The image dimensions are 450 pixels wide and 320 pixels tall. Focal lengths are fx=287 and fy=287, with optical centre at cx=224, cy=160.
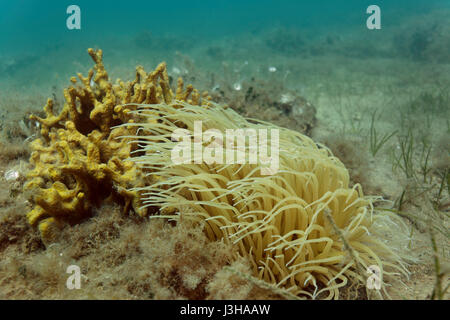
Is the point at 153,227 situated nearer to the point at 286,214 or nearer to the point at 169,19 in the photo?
the point at 286,214

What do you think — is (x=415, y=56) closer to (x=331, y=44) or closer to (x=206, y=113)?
(x=331, y=44)

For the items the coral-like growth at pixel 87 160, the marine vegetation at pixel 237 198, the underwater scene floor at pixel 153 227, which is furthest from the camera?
the coral-like growth at pixel 87 160

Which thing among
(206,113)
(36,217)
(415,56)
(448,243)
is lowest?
(448,243)

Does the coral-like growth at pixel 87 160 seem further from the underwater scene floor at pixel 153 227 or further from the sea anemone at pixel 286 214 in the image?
the sea anemone at pixel 286 214

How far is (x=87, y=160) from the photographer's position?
235cm

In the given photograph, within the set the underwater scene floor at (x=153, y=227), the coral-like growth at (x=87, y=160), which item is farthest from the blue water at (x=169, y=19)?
the coral-like growth at (x=87, y=160)

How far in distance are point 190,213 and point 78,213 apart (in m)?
0.95

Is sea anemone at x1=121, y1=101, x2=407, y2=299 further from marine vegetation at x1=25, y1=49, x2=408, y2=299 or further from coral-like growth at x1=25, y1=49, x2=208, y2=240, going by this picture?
coral-like growth at x1=25, y1=49, x2=208, y2=240

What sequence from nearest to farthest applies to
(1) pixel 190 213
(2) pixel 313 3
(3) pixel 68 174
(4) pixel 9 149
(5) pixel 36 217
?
(1) pixel 190 213 < (5) pixel 36 217 < (3) pixel 68 174 < (4) pixel 9 149 < (2) pixel 313 3

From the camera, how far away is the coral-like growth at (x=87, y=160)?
2.24m

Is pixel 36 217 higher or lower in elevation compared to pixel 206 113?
lower

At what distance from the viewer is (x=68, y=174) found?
2.43 m

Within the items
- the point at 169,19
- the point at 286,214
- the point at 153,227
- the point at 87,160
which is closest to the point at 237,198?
the point at 286,214

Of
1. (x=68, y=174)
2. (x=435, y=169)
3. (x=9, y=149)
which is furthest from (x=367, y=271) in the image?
(x=9, y=149)
